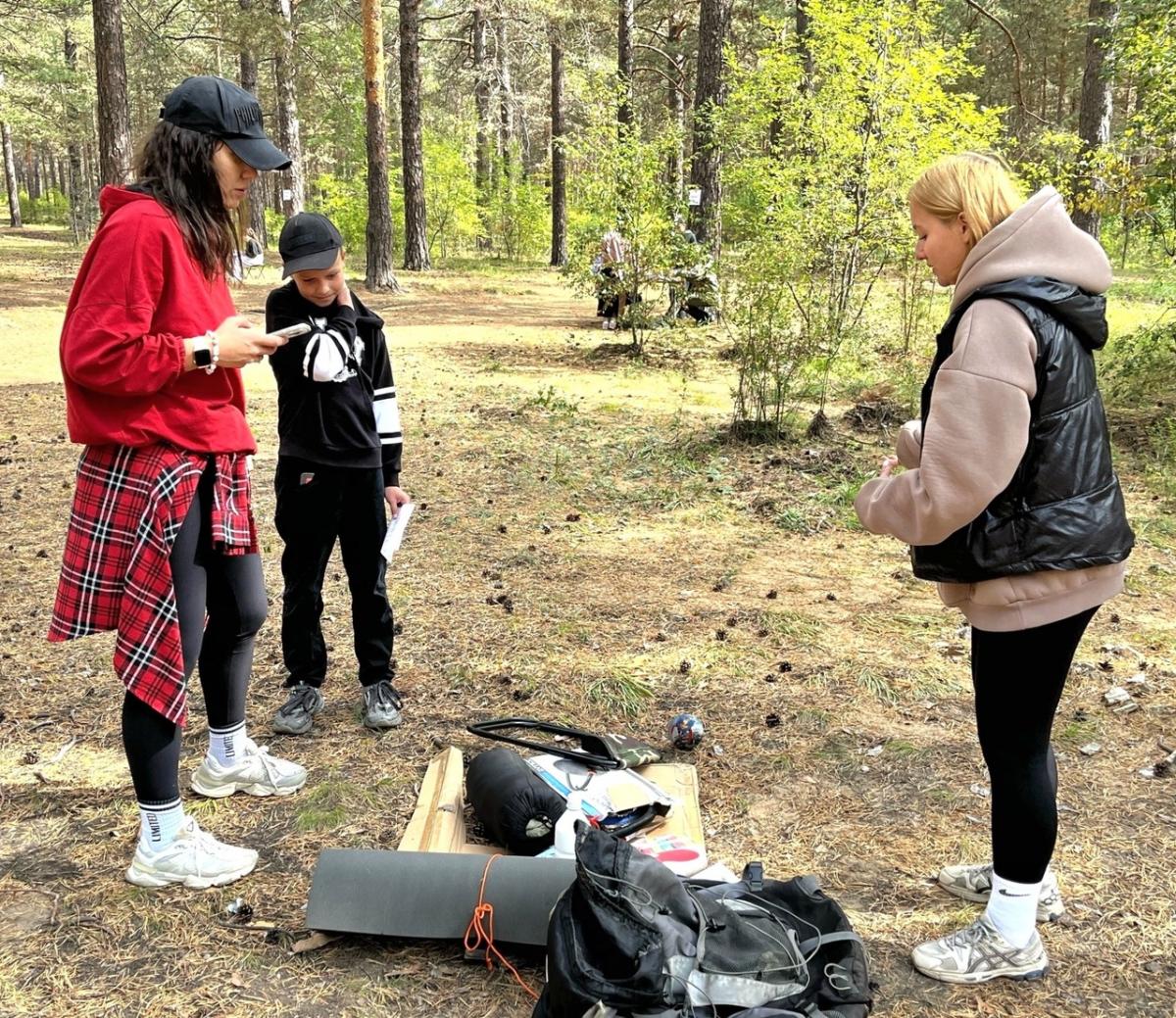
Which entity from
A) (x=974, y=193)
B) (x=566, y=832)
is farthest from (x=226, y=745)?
(x=974, y=193)

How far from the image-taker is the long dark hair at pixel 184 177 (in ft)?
8.04

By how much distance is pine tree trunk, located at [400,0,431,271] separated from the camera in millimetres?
16734

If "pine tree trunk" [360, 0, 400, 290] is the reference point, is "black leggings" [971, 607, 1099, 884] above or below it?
below

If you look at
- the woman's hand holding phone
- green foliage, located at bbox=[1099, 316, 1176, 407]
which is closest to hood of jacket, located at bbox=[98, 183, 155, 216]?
the woman's hand holding phone

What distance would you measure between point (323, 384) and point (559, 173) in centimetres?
2165

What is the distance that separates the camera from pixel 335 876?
2572 millimetres

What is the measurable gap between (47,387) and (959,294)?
9.90 metres

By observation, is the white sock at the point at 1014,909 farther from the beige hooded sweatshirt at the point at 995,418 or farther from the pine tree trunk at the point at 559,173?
the pine tree trunk at the point at 559,173

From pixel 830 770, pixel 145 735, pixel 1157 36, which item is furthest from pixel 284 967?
pixel 1157 36

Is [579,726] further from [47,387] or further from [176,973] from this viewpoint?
[47,387]

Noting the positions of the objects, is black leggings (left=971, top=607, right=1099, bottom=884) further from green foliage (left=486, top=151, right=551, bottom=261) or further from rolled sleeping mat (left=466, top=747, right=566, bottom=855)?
green foliage (left=486, top=151, right=551, bottom=261)

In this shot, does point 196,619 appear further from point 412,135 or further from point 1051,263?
point 412,135

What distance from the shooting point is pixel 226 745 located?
10.5 ft

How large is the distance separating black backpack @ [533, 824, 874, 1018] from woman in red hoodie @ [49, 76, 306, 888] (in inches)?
47.8
